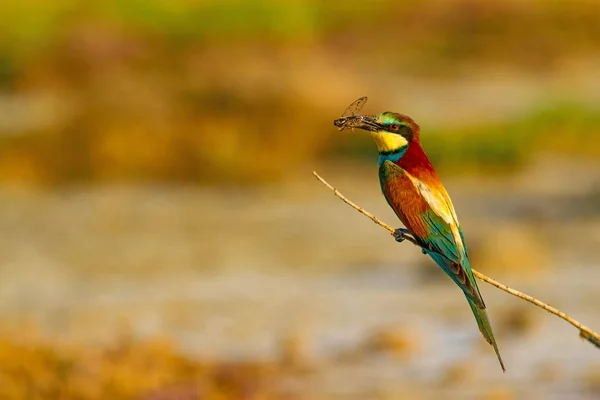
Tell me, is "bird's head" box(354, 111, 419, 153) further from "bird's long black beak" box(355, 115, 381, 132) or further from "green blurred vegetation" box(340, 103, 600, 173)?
"green blurred vegetation" box(340, 103, 600, 173)

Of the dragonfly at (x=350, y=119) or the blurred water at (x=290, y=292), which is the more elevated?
the dragonfly at (x=350, y=119)

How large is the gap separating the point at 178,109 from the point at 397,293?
791 cm

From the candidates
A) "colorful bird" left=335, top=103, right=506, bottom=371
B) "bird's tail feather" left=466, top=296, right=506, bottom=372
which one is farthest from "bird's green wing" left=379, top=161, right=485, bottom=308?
"bird's tail feather" left=466, top=296, right=506, bottom=372

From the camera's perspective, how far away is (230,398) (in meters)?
8.05

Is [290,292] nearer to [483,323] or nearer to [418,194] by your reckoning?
[418,194]

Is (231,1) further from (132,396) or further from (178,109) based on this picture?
(132,396)

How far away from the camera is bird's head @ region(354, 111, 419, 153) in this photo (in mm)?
4492

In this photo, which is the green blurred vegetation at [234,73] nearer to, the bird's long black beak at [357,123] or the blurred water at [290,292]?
the blurred water at [290,292]

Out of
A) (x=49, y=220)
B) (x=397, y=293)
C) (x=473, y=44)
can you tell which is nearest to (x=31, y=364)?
(x=397, y=293)

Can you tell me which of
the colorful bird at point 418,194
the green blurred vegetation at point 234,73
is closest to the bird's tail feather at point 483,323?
the colorful bird at point 418,194

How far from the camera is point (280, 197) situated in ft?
50.9

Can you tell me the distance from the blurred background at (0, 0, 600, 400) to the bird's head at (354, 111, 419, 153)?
3460 millimetres

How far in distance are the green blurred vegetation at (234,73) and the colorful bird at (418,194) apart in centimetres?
1186

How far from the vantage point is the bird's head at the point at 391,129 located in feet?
14.7
